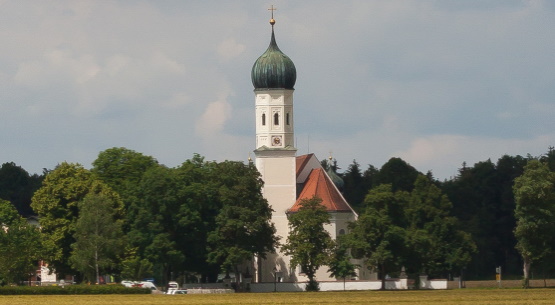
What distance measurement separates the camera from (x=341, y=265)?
114 metres

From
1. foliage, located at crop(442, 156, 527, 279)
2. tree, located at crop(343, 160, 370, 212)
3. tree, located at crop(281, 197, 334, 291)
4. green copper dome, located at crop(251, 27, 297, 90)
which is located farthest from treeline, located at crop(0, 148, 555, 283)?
tree, located at crop(343, 160, 370, 212)

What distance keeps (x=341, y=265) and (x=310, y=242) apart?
293 cm

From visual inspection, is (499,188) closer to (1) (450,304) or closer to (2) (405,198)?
(2) (405,198)

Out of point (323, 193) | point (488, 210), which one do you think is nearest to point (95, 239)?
point (323, 193)

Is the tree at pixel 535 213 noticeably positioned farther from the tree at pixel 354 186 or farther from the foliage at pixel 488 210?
the tree at pixel 354 186

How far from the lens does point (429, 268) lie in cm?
11438

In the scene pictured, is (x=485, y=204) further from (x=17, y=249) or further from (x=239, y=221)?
(x=17, y=249)

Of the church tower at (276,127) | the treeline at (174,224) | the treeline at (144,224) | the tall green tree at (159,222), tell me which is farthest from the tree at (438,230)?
the tall green tree at (159,222)

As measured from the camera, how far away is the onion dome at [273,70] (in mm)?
127875

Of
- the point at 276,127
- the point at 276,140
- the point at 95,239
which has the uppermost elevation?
the point at 276,127

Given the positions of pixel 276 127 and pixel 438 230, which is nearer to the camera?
pixel 438 230

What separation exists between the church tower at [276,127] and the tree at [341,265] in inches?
491

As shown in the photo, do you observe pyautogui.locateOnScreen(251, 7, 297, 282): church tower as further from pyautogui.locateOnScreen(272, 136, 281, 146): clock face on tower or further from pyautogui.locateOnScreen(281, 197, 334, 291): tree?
pyautogui.locateOnScreen(281, 197, 334, 291): tree

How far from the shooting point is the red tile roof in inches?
4966
